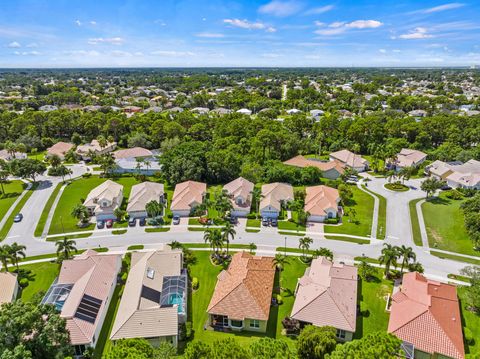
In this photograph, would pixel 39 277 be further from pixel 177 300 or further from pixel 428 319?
pixel 428 319

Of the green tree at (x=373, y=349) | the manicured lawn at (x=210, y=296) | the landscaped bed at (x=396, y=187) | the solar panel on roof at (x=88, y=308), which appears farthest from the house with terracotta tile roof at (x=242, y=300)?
the landscaped bed at (x=396, y=187)

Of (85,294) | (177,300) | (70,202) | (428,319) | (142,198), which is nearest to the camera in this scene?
(428,319)

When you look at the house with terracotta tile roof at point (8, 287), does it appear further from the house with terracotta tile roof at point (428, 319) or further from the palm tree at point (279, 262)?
the house with terracotta tile roof at point (428, 319)

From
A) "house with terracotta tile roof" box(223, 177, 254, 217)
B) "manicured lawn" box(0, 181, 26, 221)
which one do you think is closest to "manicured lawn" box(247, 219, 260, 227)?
"house with terracotta tile roof" box(223, 177, 254, 217)

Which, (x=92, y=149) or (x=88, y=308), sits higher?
(x=92, y=149)

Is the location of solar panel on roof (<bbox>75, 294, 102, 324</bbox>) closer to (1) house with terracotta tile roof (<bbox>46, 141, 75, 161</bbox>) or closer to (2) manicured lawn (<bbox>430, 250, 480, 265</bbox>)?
(2) manicured lawn (<bbox>430, 250, 480, 265</bbox>)

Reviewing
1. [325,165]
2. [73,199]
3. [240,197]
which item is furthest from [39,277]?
[325,165]
